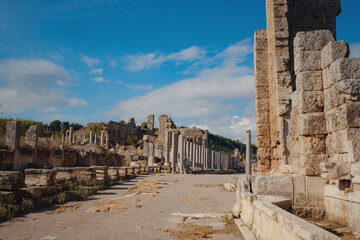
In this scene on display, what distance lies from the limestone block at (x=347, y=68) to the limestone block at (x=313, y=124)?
960 mm

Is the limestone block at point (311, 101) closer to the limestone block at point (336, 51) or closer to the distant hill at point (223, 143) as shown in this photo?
the limestone block at point (336, 51)

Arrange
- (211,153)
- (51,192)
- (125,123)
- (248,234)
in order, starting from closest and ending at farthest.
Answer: (248,234) < (51,192) < (211,153) < (125,123)

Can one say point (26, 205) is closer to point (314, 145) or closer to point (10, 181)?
point (10, 181)

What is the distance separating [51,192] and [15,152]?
6765 millimetres

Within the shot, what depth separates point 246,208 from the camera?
5469 millimetres

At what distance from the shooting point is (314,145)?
20.6 feet

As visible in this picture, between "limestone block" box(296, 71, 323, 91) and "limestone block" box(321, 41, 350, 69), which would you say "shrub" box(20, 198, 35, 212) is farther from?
"limestone block" box(321, 41, 350, 69)

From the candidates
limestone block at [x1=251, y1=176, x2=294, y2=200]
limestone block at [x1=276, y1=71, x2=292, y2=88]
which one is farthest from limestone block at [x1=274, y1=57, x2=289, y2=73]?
limestone block at [x1=251, y1=176, x2=294, y2=200]

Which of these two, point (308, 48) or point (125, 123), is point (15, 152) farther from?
point (125, 123)

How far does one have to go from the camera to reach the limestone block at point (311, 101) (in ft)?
20.8

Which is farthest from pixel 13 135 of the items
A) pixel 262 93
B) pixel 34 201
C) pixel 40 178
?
pixel 262 93

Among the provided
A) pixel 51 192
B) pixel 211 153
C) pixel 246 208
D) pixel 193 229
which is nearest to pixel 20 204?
pixel 51 192

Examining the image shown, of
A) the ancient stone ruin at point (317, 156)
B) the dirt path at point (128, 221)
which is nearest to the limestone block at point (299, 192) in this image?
the ancient stone ruin at point (317, 156)

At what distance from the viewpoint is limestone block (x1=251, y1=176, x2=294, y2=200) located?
598 cm
